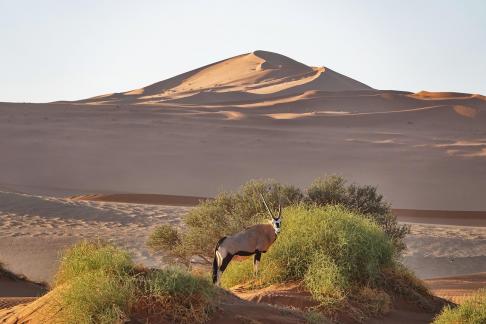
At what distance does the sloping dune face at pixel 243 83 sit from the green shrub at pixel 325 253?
300 ft

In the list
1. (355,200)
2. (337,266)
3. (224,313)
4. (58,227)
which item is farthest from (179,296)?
(58,227)

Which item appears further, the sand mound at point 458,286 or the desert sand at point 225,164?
the desert sand at point 225,164

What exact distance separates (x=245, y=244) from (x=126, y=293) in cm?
336

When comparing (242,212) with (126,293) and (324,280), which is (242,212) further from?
(126,293)

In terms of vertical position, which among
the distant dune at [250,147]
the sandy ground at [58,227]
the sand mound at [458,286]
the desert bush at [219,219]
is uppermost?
the desert bush at [219,219]

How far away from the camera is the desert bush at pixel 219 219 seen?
48.4 feet

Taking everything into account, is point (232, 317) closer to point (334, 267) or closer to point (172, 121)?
point (334, 267)

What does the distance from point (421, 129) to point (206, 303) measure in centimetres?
6638

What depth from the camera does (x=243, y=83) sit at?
128250mm

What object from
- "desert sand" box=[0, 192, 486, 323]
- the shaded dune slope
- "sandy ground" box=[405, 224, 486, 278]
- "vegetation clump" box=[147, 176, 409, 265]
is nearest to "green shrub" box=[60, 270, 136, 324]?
"desert sand" box=[0, 192, 486, 323]

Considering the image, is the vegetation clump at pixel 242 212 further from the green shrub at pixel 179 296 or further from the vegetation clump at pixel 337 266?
the green shrub at pixel 179 296

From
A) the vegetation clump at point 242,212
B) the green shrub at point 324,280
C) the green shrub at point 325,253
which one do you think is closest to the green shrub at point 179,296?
the green shrub at point 324,280

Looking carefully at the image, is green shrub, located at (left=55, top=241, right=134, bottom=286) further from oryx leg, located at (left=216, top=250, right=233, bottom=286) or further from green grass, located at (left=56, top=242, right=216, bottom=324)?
oryx leg, located at (left=216, top=250, right=233, bottom=286)

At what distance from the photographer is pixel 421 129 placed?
71438 millimetres
